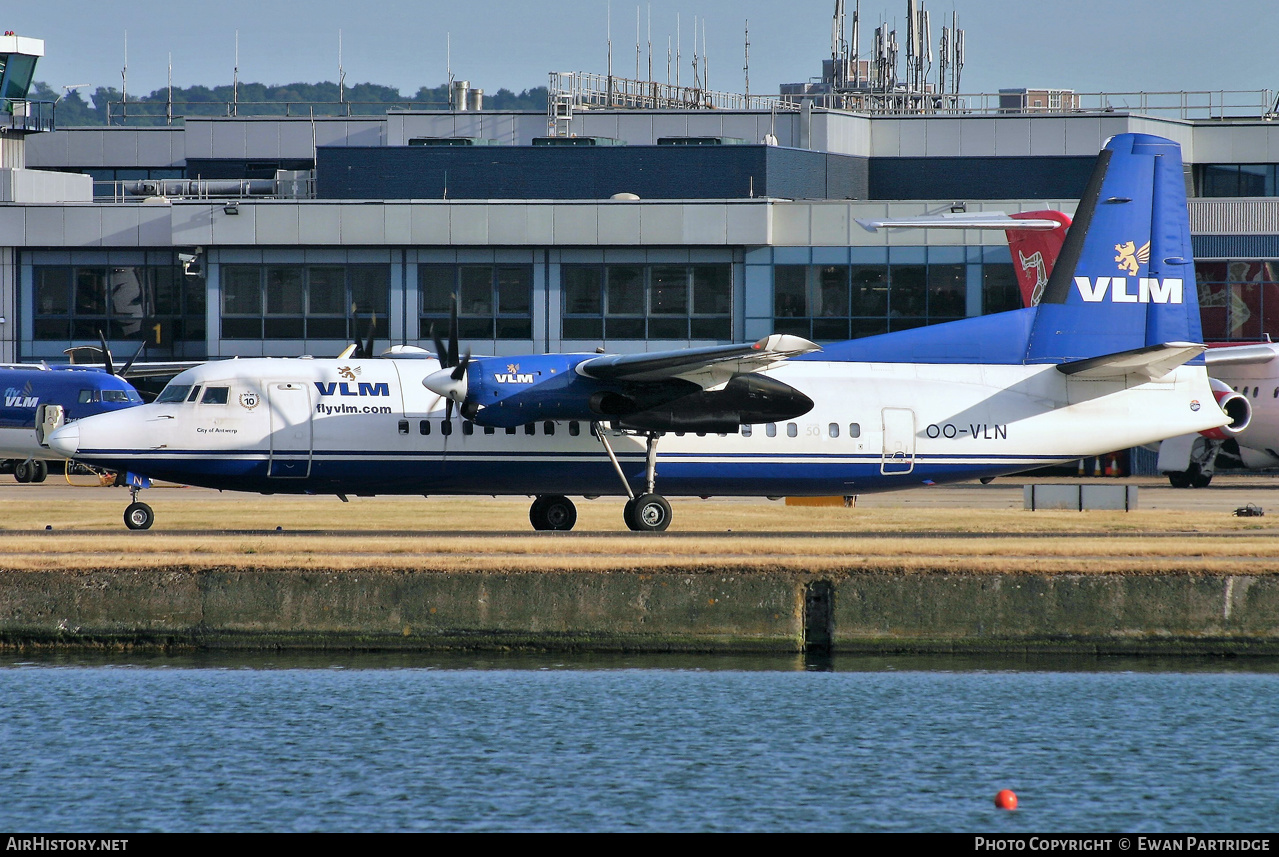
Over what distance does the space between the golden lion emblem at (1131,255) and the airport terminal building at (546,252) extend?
28.0 m

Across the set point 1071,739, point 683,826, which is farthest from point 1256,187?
point 683,826

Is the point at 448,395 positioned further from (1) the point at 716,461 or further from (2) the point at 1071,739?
(2) the point at 1071,739

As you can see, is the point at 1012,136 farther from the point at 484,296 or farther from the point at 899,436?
the point at 899,436

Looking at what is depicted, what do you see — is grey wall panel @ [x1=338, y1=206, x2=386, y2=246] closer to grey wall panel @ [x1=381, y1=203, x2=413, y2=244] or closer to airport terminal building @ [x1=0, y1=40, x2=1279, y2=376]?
airport terminal building @ [x1=0, y1=40, x2=1279, y2=376]

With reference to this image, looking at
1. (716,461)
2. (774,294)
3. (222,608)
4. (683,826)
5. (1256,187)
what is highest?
(1256,187)

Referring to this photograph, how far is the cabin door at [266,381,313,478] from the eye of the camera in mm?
28578

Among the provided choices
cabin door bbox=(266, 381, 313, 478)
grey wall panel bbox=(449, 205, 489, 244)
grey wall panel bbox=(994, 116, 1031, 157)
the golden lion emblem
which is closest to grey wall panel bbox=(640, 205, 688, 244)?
grey wall panel bbox=(449, 205, 489, 244)

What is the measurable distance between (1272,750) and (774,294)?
141ft

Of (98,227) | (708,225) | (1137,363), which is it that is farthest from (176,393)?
(98,227)

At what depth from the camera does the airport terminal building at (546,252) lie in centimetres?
5838

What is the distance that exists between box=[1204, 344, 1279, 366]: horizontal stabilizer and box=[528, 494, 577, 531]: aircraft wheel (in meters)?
24.0

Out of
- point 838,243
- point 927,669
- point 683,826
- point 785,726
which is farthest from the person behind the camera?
point 838,243

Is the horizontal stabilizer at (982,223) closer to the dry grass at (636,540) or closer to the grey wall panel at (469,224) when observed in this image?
the dry grass at (636,540)

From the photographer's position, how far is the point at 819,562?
2275 cm
